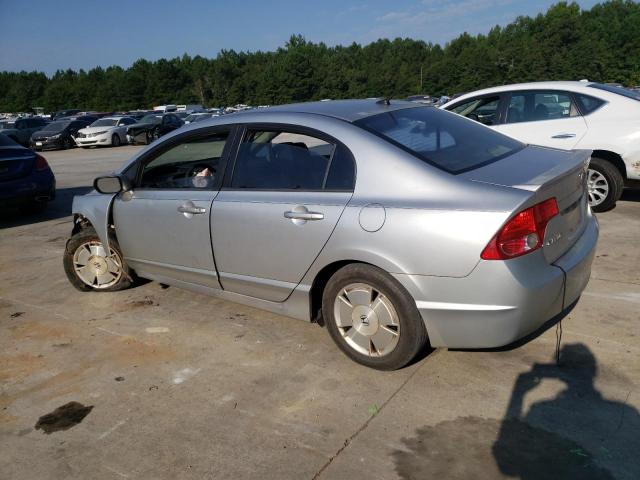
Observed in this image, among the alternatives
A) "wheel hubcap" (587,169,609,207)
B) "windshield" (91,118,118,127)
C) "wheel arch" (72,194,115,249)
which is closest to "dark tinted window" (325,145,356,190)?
"wheel arch" (72,194,115,249)

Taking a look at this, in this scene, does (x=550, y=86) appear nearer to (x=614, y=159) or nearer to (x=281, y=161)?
(x=614, y=159)

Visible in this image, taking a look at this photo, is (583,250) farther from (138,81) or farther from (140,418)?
(138,81)

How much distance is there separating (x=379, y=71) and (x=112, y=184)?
91422 millimetres

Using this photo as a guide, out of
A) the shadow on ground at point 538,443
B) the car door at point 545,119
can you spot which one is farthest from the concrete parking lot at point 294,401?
the car door at point 545,119

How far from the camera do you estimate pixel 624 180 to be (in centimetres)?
683

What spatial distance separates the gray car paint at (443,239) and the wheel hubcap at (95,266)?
75.1 inches

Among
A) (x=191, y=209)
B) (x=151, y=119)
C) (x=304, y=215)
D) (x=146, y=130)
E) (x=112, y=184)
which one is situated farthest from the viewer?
(x=151, y=119)

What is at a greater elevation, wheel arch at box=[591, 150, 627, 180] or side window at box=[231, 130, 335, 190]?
side window at box=[231, 130, 335, 190]

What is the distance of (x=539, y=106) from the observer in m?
7.22

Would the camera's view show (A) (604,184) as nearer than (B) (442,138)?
No

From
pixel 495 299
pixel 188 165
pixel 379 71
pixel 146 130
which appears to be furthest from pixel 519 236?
pixel 379 71

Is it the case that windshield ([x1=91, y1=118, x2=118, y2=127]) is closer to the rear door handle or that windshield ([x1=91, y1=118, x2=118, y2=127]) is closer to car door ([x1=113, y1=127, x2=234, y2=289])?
car door ([x1=113, y1=127, x2=234, y2=289])

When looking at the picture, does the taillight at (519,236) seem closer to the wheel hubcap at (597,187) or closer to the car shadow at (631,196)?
the wheel hubcap at (597,187)

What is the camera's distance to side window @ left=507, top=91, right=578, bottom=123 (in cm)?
701
